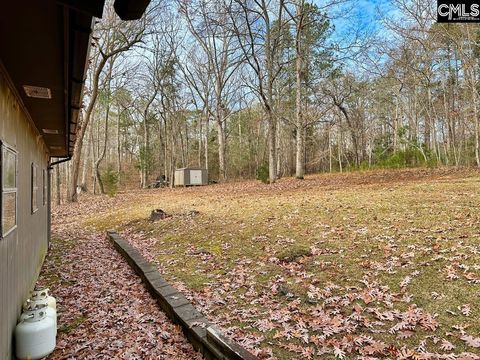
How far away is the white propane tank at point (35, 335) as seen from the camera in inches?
116

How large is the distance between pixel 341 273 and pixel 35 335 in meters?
3.65

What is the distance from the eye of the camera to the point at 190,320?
3.54m

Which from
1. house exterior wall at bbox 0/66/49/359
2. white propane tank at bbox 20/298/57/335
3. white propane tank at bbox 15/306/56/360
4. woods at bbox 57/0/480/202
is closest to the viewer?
house exterior wall at bbox 0/66/49/359

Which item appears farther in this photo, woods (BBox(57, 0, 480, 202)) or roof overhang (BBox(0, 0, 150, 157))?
woods (BBox(57, 0, 480, 202))

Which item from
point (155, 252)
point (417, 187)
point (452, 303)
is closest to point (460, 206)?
point (417, 187)

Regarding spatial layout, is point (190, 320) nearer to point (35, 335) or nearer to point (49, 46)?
point (35, 335)

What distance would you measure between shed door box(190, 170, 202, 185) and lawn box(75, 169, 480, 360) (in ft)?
45.9

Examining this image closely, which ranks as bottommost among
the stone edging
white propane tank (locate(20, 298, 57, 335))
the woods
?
the stone edging

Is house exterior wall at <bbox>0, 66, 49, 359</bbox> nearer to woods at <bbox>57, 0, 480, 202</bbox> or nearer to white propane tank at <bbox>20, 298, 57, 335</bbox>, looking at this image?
Answer: white propane tank at <bbox>20, 298, 57, 335</bbox>

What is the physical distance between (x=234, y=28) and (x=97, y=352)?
48.8 feet

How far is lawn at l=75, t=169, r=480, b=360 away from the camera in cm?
300

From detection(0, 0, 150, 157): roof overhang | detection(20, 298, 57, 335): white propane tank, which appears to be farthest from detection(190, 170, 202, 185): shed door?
detection(20, 298, 57, 335): white propane tank

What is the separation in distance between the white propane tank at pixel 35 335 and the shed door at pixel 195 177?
64.0 feet

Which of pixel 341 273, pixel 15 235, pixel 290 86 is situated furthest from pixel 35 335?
pixel 290 86
